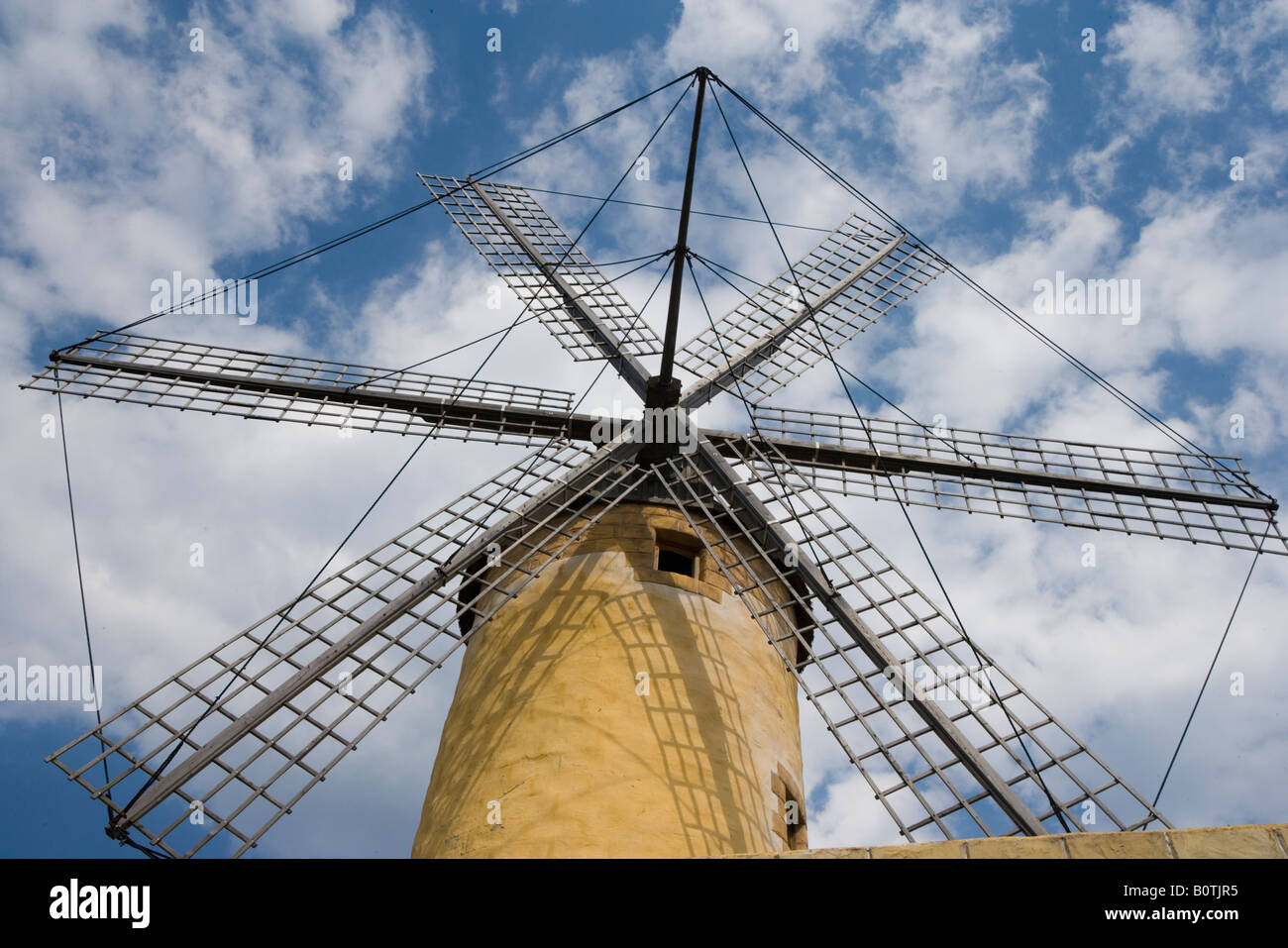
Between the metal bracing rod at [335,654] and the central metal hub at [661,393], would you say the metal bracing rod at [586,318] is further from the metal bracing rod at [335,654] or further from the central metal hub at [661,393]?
the metal bracing rod at [335,654]

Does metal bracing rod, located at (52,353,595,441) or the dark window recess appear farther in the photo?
metal bracing rod, located at (52,353,595,441)

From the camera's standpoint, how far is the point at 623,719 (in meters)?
7.10

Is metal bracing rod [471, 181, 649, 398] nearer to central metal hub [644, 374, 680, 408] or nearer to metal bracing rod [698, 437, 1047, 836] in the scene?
central metal hub [644, 374, 680, 408]

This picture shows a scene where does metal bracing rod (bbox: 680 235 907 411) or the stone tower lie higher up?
metal bracing rod (bbox: 680 235 907 411)

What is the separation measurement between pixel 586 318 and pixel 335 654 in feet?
15.8

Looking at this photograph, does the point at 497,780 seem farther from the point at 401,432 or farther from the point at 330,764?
the point at 401,432

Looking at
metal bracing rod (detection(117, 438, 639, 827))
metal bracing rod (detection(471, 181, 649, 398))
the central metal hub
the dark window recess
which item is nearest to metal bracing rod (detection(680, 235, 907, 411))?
the central metal hub

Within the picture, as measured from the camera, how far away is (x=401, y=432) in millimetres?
9672

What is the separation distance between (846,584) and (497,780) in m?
3.05

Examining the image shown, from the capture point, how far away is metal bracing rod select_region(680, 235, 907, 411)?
9.84 meters

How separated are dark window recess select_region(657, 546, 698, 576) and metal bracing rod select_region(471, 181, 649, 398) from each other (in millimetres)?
1633

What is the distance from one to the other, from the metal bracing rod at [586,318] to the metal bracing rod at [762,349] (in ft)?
1.82

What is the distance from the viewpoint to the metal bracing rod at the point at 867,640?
620cm
